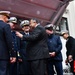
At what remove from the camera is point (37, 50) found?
5230 mm

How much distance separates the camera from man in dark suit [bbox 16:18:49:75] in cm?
520

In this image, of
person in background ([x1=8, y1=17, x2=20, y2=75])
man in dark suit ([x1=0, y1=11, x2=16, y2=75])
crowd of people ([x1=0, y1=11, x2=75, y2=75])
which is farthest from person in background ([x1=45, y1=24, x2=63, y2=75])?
man in dark suit ([x1=0, y1=11, x2=16, y2=75])

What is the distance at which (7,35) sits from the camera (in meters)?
4.65

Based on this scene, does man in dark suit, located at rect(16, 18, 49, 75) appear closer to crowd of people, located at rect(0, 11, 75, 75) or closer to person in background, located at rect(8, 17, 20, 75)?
crowd of people, located at rect(0, 11, 75, 75)

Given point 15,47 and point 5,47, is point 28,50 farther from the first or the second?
point 5,47

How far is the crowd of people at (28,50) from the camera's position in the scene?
4688 mm

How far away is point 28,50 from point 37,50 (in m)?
0.19

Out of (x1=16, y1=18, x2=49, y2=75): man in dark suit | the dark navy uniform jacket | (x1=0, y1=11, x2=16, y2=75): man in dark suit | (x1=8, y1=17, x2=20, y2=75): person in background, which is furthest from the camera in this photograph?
the dark navy uniform jacket

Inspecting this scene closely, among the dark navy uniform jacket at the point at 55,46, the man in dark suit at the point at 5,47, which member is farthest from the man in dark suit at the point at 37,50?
the dark navy uniform jacket at the point at 55,46

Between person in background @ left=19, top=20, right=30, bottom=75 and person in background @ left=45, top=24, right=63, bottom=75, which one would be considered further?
person in background @ left=45, top=24, right=63, bottom=75

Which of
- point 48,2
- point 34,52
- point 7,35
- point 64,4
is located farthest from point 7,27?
point 64,4

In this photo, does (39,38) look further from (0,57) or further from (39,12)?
(39,12)

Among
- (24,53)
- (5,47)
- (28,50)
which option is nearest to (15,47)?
(24,53)

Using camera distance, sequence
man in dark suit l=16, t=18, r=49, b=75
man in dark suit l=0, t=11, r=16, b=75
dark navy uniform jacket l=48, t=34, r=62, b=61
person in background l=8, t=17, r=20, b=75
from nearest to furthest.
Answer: man in dark suit l=0, t=11, r=16, b=75 → man in dark suit l=16, t=18, r=49, b=75 → person in background l=8, t=17, r=20, b=75 → dark navy uniform jacket l=48, t=34, r=62, b=61
